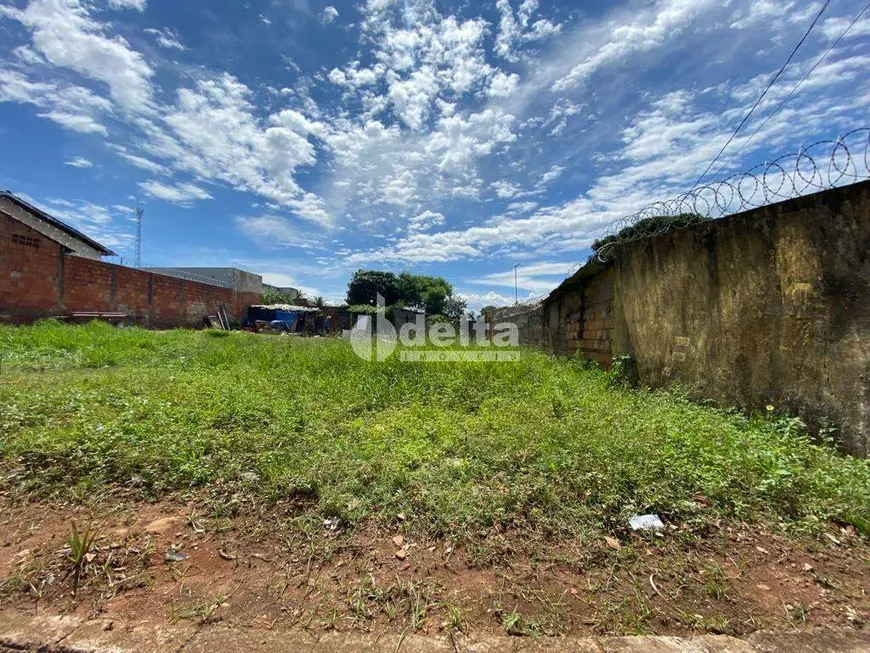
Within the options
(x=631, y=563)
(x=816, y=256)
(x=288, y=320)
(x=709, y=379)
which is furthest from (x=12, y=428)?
(x=288, y=320)

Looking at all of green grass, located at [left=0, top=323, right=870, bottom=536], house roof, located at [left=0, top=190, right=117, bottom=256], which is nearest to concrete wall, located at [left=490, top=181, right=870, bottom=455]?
green grass, located at [left=0, top=323, right=870, bottom=536]

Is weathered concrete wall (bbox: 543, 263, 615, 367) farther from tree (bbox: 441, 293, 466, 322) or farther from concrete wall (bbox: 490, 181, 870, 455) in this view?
tree (bbox: 441, 293, 466, 322)

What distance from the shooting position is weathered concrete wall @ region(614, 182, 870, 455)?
2.54m

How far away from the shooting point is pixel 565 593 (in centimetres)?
151

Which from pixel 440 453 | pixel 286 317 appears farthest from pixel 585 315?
pixel 286 317

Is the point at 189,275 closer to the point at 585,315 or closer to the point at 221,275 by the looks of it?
the point at 221,275

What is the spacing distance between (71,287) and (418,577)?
13.0 m

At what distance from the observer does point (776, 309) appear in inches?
116

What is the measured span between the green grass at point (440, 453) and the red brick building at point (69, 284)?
7.06 metres

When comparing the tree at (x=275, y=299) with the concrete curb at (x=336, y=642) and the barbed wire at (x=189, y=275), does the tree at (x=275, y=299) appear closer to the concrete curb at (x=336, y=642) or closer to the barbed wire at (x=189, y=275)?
the barbed wire at (x=189, y=275)

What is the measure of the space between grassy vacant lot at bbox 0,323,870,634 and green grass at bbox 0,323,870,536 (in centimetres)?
1

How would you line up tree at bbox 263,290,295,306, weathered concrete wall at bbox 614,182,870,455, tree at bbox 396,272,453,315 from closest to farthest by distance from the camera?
weathered concrete wall at bbox 614,182,870,455
tree at bbox 263,290,295,306
tree at bbox 396,272,453,315

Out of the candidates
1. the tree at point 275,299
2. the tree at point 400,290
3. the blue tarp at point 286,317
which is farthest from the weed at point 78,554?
the tree at point 400,290

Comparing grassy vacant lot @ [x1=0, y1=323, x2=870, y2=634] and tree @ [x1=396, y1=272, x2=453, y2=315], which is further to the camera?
tree @ [x1=396, y1=272, x2=453, y2=315]
